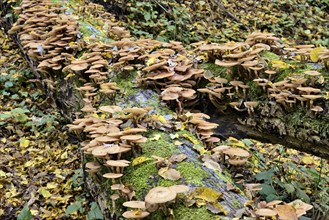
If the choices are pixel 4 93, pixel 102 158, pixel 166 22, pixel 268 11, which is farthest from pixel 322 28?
pixel 102 158

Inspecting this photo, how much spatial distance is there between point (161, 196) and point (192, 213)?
330 millimetres

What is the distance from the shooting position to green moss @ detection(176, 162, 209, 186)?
282cm

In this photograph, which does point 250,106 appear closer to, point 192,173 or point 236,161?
point 236,161

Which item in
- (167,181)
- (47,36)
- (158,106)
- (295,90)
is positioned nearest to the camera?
(167,181)

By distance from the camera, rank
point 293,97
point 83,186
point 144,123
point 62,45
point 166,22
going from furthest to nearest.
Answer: point 166,22 → point 62,45 → point 83,186 → point 293,97 → point 144,123

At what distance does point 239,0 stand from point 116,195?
10869mm

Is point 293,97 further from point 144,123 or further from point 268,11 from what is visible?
point 268,11

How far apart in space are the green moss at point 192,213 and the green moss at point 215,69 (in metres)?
2.22

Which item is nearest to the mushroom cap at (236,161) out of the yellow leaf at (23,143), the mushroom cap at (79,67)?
the mushroom cap at (79,67)

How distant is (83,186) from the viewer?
4691 mm

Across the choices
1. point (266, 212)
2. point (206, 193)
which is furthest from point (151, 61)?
point (266, 212)

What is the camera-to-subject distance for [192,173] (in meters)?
2.89

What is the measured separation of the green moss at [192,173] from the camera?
282 cm

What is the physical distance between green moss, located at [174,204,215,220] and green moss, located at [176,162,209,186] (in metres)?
0.32
